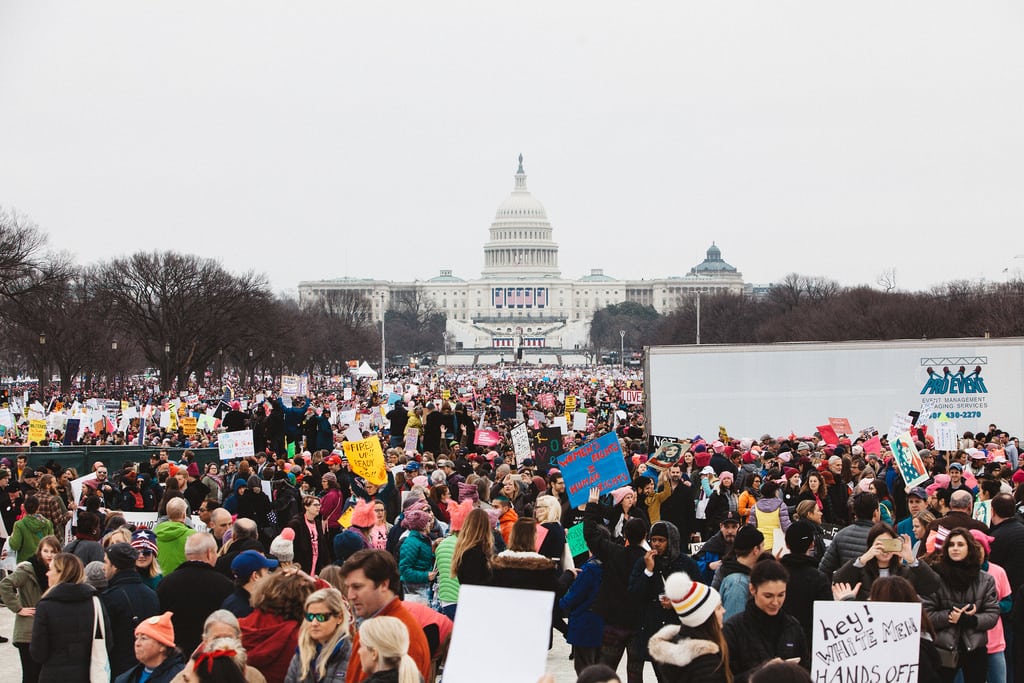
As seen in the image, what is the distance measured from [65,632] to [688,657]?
329 centimetres

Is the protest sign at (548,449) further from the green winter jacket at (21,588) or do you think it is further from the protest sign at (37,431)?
the protest sign at (37,431)

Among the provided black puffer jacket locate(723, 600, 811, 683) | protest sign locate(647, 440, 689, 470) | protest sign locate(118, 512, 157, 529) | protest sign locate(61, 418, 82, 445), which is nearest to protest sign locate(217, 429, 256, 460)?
protest sign locate(647, 440, 689, 470)

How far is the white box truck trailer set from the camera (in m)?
27.4

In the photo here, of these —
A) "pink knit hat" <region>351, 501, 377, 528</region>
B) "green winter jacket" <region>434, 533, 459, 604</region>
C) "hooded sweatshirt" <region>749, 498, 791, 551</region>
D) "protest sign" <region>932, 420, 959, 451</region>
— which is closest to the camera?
"green winter jacket" <region>434, 533, 459, 604</region>

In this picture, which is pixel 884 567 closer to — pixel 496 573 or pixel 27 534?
pixel 496 573

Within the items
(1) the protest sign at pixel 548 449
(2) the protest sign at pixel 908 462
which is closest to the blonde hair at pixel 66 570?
(2) the protest sign at pixel 908 462

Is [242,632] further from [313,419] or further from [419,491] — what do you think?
[313,419]

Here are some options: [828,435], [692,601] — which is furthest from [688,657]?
[828,435]

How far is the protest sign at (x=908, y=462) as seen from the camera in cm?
1322

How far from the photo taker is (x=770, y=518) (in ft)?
34.7

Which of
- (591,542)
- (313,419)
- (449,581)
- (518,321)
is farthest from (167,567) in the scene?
Answer: (518,321)

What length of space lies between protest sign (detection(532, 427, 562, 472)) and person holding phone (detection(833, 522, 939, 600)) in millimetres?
9364

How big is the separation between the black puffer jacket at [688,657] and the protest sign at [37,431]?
2037cm

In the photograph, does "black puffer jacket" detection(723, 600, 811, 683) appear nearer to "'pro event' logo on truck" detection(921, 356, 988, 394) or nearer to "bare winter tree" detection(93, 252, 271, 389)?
"'pro event' logo on truck" detection(921, 356, 988, 394)
